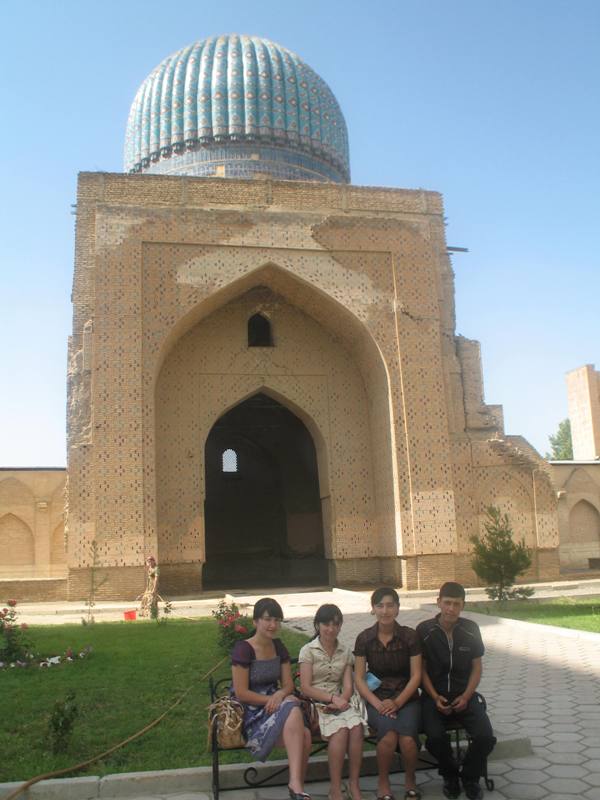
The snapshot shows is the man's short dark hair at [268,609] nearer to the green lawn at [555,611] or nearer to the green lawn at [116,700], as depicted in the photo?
the green lawn at [116,700]

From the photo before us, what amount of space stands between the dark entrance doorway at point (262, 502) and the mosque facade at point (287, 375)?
3.80 metres

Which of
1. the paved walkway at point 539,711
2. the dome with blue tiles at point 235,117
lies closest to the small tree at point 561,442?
the dome with blue tiles at point 235,117

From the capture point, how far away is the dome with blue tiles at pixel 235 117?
18.7m

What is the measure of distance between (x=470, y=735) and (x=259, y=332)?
1453cm

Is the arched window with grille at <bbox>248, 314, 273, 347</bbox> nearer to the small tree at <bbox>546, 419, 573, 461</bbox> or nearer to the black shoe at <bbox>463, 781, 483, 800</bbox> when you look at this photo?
the black shoe at <bbox>463, 781, 483, 800</bbox>

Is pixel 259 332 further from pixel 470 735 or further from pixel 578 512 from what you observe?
pixel 470 735

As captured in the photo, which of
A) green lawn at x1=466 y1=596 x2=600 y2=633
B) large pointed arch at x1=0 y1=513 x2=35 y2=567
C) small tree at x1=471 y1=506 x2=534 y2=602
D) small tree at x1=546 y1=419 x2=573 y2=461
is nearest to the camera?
green lawn at x1=466 y1=596 x2=600 y2=633

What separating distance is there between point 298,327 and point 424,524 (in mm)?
4491

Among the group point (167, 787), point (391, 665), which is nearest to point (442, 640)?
point (391, 665)

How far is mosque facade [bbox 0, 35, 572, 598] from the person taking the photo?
44.0ft

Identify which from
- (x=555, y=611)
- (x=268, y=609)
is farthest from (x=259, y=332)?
(x=268, y=609)

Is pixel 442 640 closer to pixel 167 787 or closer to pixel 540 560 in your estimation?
pixel 167 787

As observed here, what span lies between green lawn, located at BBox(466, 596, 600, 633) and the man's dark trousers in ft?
14.2

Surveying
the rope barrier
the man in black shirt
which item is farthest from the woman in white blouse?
the rope barrier
